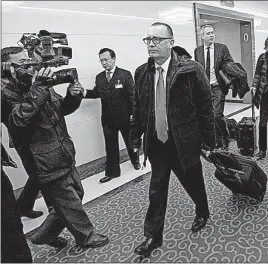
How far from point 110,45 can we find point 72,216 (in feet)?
9.68

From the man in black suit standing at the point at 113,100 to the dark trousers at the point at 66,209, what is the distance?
1402 mm

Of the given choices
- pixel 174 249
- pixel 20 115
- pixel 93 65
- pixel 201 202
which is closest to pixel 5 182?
pixel 20 115

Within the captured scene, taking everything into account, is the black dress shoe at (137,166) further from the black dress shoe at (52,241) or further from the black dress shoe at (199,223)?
the black dress shoe at (52,241)

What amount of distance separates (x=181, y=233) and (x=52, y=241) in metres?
0.99

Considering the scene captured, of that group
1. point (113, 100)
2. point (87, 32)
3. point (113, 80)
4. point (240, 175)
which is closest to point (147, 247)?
point (240, 175)

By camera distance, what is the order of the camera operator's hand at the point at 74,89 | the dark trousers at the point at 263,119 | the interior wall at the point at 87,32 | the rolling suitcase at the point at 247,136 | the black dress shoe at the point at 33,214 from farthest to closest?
the rolling suitcase at the point at 247,136 < the dark trousers at the point at 263,119 < the interior wall at the point at 87,32 < the black dress shoe at the point at 33,214 < the camera operator's hand at the point at 74,89

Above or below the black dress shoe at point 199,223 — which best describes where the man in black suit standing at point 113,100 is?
above

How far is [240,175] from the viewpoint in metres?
2.71

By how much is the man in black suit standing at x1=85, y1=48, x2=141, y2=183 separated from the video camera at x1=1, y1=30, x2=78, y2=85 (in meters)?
1.42

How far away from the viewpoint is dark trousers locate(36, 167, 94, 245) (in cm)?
219

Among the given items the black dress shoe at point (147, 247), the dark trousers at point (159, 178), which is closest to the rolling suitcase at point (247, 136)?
the dark trousers at point (159, 178)

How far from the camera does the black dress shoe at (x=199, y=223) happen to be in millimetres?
2484

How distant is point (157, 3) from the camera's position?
5.41 meters

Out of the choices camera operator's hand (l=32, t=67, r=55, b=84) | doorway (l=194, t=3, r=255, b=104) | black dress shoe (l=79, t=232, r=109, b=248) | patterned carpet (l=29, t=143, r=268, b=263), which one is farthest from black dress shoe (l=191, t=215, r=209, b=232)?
doorway (l=194, t=3, r=255, b=104)
